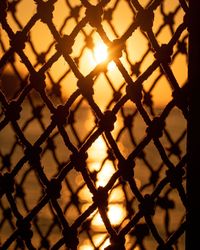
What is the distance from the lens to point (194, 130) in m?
2.00

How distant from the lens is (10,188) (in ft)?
7.25

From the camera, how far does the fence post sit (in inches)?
78.7

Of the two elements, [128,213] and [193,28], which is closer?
[193,28]

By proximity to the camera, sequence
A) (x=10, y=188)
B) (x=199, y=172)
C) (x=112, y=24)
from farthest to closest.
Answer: (x=112, y=24)
(x=10, y=188)
(x=199, y=172)

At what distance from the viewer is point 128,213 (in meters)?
3.13

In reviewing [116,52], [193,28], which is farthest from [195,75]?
[116,52]

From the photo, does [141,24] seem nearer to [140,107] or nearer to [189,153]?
[140,107]

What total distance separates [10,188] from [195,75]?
90cm

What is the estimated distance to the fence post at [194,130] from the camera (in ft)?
6.56

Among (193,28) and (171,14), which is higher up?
(171,14)

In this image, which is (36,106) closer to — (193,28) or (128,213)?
(128,213)

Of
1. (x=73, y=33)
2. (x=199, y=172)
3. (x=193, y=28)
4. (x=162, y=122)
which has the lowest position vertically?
(x=199, y=172)

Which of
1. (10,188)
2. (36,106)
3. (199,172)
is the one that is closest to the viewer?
(199,172)

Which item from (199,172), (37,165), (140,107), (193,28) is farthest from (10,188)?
(193,28)
